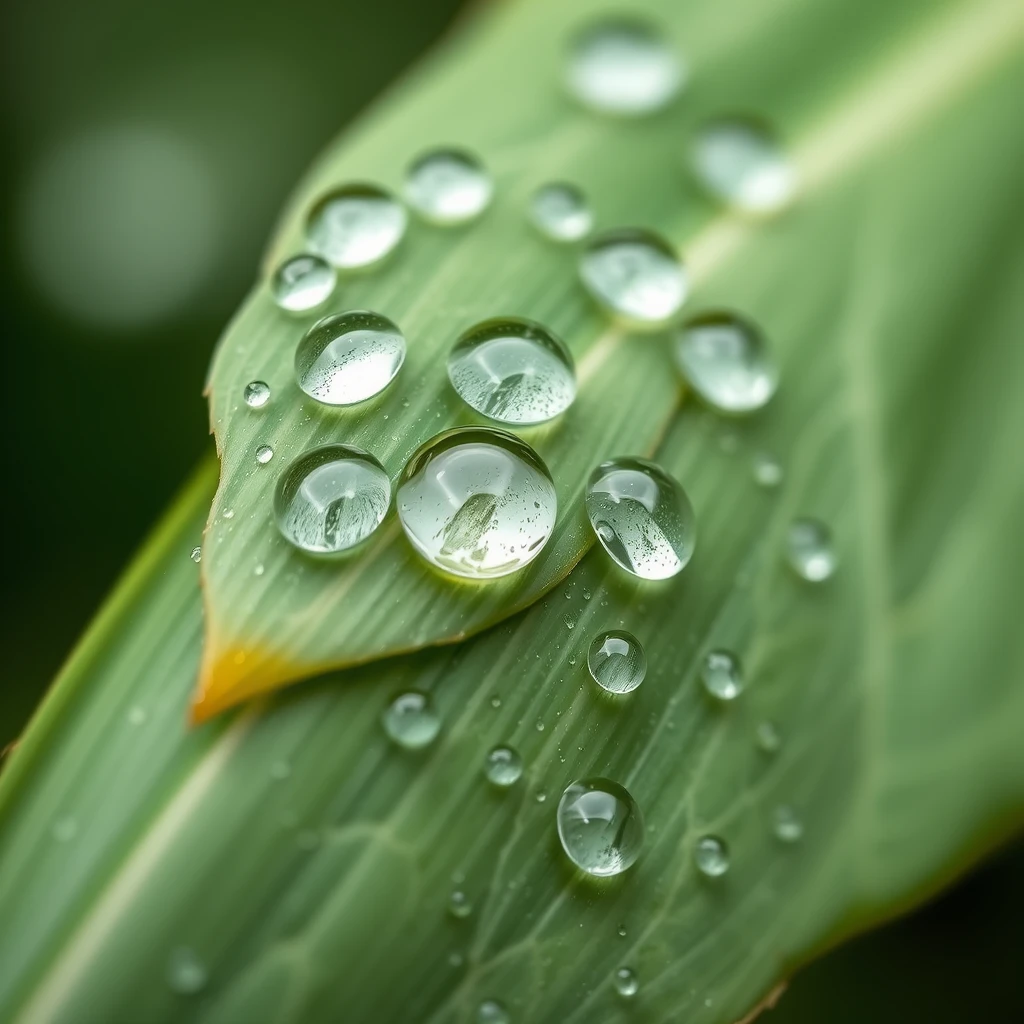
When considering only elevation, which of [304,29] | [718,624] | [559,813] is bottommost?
[559,813]

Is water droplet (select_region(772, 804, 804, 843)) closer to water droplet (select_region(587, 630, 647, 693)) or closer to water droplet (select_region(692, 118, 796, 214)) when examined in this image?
water droplet (select_region(587, 630, 647, 693))

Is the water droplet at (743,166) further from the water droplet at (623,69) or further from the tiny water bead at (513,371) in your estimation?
the tiny water bead at (513,371)

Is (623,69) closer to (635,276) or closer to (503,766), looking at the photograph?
(635,276)

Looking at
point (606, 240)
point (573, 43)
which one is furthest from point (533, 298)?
point (573, 43)

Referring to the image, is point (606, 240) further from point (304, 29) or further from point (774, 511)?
point (304, 29)

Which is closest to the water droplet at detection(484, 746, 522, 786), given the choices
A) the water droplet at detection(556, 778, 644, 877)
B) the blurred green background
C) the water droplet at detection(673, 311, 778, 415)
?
the water droplet at detection(556, 778, 644, 877)

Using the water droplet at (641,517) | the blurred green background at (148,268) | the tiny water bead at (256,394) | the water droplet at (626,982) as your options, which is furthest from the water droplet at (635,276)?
the blurred green background at (148,268)
